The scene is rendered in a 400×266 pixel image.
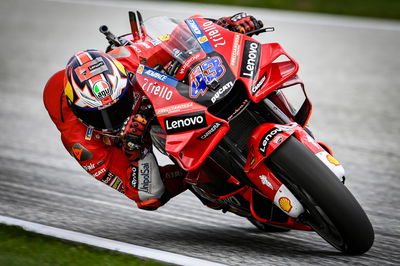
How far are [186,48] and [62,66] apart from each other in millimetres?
7000

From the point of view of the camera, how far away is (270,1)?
46.6ft

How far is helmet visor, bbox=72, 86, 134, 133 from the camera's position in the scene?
4621 millimetres

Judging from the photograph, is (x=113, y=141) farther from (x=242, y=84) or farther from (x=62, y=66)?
(x=62, y=66)

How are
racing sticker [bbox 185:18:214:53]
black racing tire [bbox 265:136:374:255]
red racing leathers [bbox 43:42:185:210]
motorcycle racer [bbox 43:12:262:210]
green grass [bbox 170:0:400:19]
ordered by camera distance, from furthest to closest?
1. green grass [bbox 170:0:400:19]
2. red racing leathers [bbox 43:42:185:210]
3. motorcycle racer [bbox 43:12:262:210]
4. racing sticker [bbox 185:18:214:53]
5. black racing tire [bbox 265:136:374:255]

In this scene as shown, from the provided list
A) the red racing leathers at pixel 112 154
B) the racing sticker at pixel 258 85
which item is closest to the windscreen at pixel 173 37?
the red racing leathers at pixel 112 154

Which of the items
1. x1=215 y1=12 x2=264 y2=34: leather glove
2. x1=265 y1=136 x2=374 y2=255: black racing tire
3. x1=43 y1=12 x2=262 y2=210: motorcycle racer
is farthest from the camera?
x1=215 y1=12 x2=264 y2=34: leather glove

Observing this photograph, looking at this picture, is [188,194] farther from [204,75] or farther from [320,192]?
[320,192]

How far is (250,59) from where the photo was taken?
4.41 meters

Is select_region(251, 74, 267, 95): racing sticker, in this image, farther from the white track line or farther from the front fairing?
the white track line

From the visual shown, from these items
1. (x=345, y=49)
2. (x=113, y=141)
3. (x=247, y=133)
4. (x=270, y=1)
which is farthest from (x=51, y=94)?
(x=270, y=1)

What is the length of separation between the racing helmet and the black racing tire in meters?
1.09

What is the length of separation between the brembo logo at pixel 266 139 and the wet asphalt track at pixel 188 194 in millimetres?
763

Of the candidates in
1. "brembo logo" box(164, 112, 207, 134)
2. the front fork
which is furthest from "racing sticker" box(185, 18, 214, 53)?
the front fork

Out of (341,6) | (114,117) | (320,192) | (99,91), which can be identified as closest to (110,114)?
(114,117)
